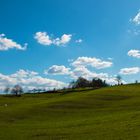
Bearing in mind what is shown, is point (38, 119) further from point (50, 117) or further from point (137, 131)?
point (137, 131)

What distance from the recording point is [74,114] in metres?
59.3

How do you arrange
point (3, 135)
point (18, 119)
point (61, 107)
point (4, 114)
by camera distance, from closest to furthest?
1. point (3, 135)
2. point (18, 119)
3. point (4, 114)
4. point (61, 107)

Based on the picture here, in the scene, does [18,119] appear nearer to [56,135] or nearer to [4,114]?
[4,114]

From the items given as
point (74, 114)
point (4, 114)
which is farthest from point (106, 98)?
point (4, 114)

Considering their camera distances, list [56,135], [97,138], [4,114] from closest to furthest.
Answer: [97,138], [56,135], [4,114]

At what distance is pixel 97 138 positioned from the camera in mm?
28766

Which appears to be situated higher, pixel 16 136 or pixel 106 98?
pixel 106 98

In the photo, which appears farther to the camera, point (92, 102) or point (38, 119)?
point (92, 102)

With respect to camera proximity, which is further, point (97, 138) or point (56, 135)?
point (56, 135)

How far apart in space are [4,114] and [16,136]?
24.4 metres

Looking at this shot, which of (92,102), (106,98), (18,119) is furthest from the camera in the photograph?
(106,98)

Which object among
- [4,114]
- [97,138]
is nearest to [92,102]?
[4,114]

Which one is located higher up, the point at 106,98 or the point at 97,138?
the point at 106,98

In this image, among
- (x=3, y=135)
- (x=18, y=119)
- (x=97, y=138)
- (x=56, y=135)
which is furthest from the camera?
(x=18, y=119)
